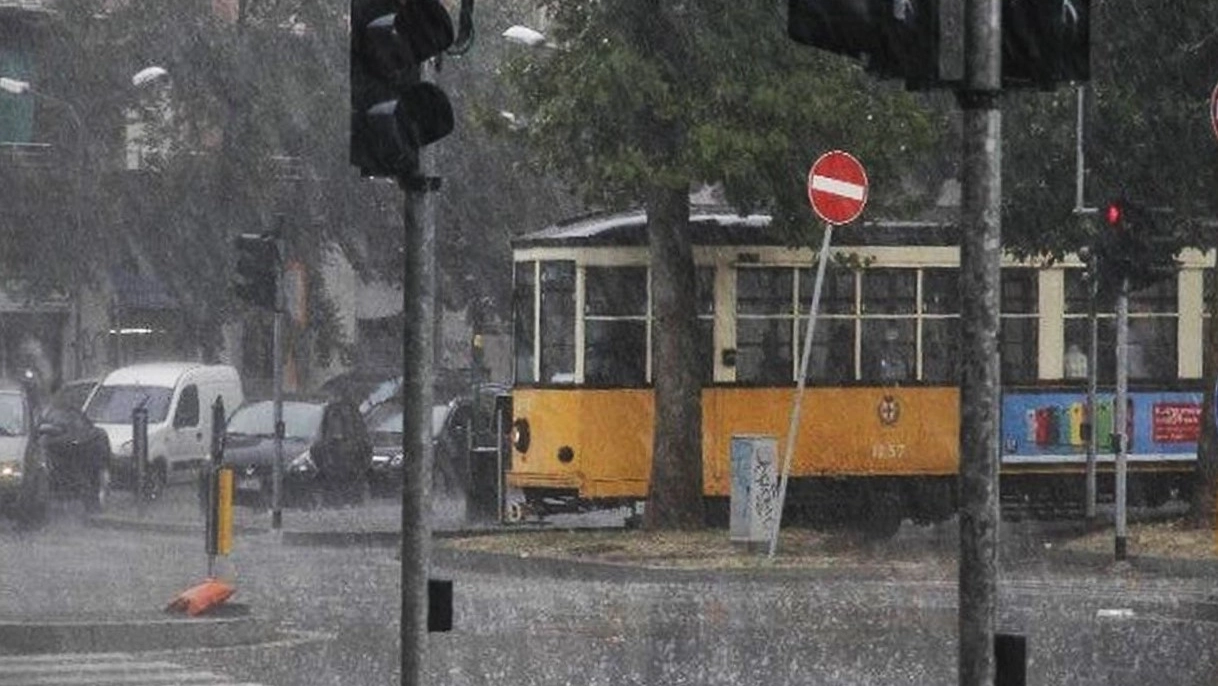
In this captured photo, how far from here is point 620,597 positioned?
24906mm

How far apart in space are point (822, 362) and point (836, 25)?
938 inches

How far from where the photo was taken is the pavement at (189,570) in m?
20.5

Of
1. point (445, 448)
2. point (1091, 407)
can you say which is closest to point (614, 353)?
point (1091, 407)

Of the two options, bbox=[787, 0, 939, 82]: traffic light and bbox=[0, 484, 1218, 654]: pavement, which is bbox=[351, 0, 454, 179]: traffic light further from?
bbox=[0, 484, 1218, 654]: pavement

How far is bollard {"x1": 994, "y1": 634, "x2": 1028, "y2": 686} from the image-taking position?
9.99m

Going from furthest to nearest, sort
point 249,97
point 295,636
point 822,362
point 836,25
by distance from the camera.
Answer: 1. point 249,97
2. point 822,362
3. point 295,636
4. point 836,25

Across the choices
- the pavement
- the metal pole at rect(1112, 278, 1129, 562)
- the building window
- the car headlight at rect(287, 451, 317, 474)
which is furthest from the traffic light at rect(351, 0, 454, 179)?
the car headlight at rect(287, 451, 317, 474)

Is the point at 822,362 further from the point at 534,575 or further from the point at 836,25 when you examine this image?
the point at 836,25

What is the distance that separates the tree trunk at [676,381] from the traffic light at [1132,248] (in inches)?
219

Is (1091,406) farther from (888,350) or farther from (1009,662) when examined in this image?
(1009,662)

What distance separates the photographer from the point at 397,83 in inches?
460

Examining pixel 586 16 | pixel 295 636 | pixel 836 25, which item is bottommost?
pixel 295 636

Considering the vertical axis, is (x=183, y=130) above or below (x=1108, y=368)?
above

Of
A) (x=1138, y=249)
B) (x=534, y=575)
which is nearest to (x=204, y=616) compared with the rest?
(x=534, y=575)
